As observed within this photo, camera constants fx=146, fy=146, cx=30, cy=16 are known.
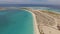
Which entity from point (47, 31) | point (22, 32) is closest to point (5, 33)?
point (22, 32)

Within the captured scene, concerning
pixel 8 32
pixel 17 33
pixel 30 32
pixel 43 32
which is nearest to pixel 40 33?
pixel 43 32

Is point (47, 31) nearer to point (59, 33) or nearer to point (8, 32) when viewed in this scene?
point (59, 33)

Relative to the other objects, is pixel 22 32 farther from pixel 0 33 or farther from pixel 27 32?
pixel 0 33

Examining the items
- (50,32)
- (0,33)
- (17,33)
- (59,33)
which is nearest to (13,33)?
(17,33)

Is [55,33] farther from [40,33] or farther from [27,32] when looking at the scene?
[27,32]

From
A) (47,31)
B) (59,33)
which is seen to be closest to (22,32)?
(47,31)

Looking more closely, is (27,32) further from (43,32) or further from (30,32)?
(43,32)
